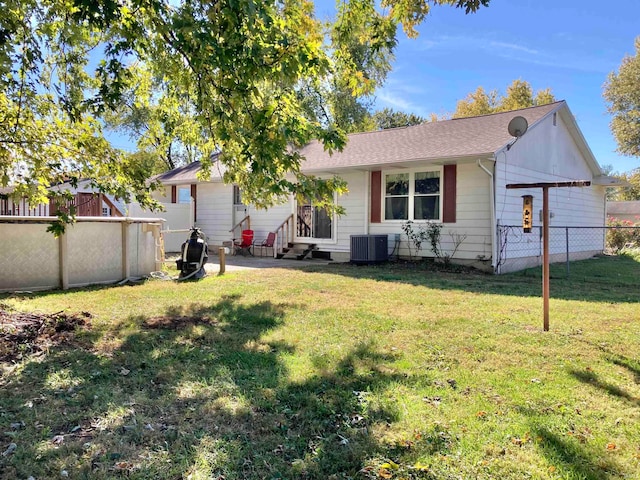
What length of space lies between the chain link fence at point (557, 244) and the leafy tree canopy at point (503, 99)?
601 inches

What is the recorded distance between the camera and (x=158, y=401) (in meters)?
3.07

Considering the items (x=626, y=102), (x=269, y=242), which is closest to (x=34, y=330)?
(x=269, y=242)

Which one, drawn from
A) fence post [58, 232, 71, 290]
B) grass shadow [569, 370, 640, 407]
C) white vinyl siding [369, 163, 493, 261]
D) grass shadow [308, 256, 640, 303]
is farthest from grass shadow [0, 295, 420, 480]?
white vinyl siding [369, 163, 493, 261]

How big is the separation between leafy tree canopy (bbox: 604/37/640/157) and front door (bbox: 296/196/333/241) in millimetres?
24799

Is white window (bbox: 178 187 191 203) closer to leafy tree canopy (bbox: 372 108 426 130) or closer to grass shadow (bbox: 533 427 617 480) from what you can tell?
grass shadow (bbox: 533 427 617 480)

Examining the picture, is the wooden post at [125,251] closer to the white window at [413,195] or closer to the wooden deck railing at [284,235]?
the wooden deck railing at [284,235]

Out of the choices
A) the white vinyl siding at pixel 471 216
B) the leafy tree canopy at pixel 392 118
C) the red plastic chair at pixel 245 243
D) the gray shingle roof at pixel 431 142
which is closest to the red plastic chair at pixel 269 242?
the red plastic chair at pixel 245 243

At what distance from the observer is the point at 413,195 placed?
1195 cm

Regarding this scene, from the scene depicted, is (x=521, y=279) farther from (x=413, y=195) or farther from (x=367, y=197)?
(x=367, y=197)

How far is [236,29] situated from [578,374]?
161 inches

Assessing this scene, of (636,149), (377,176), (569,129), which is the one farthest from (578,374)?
(636,149)

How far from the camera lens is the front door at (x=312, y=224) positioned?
14.0m

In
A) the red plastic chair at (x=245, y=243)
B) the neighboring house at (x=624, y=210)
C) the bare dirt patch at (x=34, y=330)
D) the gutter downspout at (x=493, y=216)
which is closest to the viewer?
the bare dirt patch at (x=34, y=330)

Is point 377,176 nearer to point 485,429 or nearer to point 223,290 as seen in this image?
point 223,290
